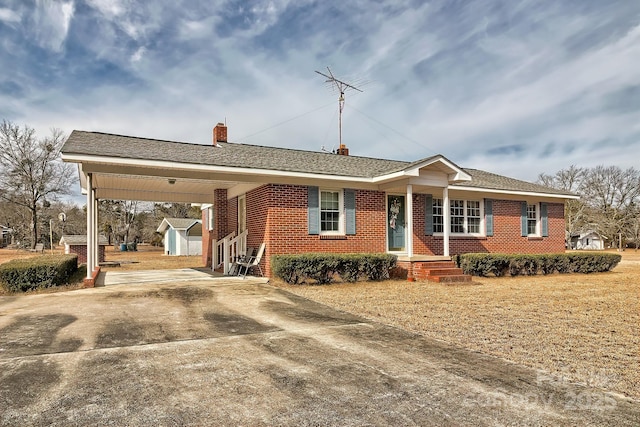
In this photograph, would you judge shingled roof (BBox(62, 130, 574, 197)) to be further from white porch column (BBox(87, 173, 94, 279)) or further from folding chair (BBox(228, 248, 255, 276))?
folding chair (BBox(228, 248, 255, 276))

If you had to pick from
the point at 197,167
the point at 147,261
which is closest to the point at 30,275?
the point at 197,167

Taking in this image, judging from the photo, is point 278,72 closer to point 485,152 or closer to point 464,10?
point 464,10

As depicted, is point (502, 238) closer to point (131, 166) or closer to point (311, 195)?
point (311, 195)

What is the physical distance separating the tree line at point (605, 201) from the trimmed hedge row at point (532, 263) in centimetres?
3826

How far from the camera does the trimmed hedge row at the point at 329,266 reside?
10953mm

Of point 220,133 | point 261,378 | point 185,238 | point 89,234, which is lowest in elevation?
point 261,378

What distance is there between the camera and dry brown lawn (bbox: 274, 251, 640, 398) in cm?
445

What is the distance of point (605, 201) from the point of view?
51781 mm

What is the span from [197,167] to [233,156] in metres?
1.86

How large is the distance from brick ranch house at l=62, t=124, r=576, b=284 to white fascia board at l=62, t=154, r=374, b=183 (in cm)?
3

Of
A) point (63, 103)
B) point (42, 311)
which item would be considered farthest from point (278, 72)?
point (42, 311)

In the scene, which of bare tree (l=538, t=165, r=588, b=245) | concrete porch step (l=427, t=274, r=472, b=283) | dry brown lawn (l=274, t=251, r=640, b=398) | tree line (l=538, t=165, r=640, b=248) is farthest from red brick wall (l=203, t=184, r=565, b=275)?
tree line (l=538, t=165, r=640, b=248)

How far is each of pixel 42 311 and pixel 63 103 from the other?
11.9 m

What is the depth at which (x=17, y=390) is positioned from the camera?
351cm
